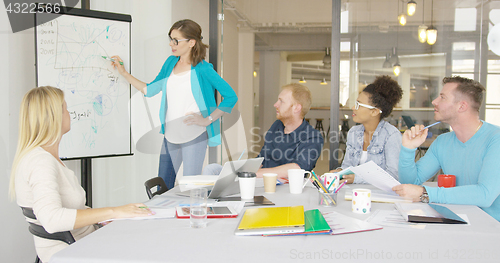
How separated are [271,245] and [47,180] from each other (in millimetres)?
952

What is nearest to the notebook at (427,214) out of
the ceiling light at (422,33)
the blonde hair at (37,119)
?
the blonde hair at (37,119)

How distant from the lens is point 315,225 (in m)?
1.30

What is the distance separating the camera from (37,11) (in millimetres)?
2734

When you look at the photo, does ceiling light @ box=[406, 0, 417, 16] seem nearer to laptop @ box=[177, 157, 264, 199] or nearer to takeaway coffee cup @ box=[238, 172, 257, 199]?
laptop @ box=[177, 157, 264, 199]

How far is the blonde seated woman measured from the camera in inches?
56.7

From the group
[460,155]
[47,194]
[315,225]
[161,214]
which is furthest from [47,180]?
[460,155]

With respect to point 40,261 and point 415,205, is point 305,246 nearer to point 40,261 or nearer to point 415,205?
point 415,205

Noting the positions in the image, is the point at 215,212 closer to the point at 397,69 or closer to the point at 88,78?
the point at 88,78

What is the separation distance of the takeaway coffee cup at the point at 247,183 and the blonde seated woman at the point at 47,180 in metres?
0.48

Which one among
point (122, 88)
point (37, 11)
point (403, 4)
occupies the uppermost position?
point (403, 4)

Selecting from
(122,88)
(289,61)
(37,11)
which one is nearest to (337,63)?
(289,61)

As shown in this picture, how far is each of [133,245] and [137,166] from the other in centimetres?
286

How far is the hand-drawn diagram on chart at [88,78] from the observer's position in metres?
2.81

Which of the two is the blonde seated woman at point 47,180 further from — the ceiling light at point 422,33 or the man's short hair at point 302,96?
the ceiling light at point 422,33
